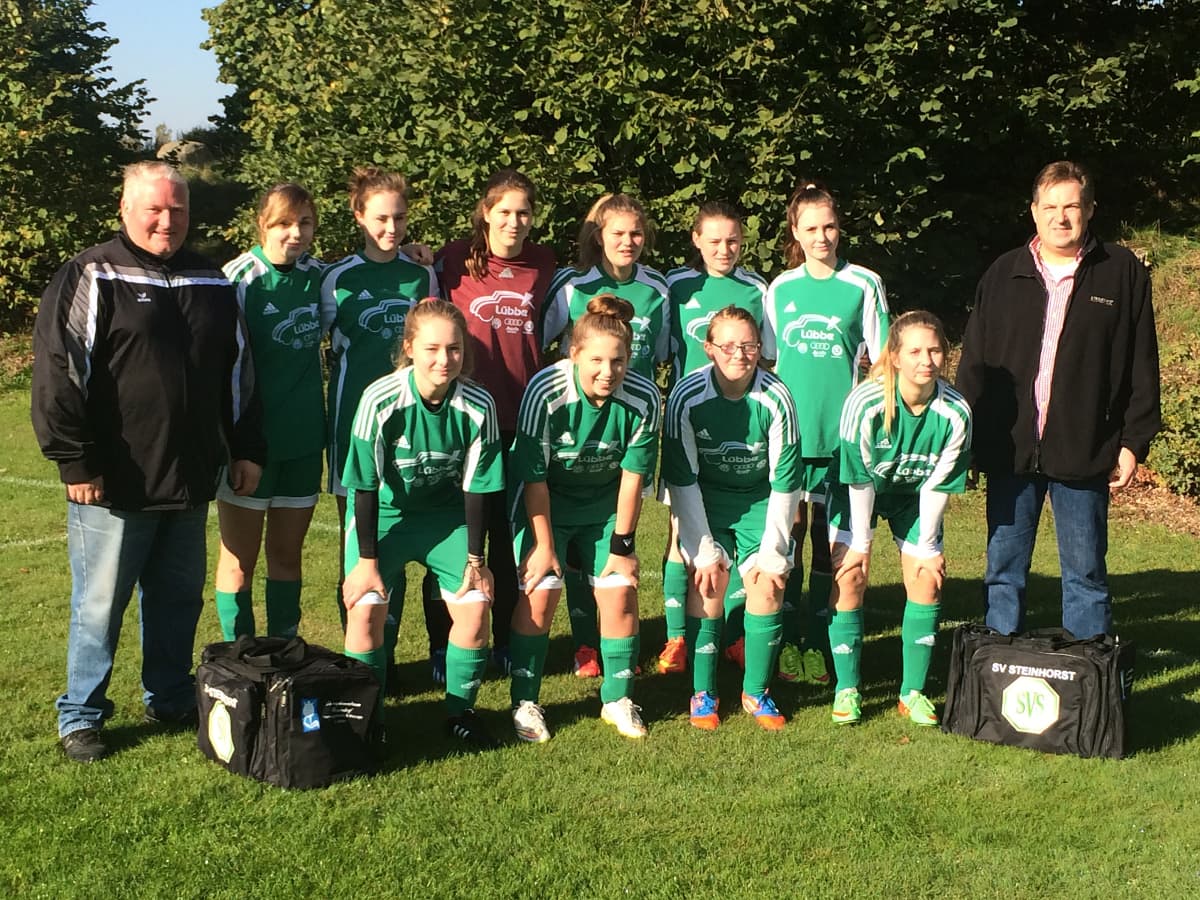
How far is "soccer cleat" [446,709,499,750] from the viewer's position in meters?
5.08

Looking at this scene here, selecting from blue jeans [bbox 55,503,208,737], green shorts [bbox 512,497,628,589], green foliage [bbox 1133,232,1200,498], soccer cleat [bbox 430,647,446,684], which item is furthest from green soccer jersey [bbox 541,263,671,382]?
green foliage [bbox 1133,232,1200,498]

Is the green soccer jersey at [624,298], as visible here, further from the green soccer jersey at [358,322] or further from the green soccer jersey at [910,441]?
the green soccer jersey at [910,441]

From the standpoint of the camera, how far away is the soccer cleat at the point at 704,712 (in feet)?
17.7

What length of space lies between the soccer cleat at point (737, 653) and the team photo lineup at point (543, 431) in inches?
22.4

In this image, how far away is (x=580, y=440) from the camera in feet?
17.1

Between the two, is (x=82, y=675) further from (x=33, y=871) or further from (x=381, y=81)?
(x=381, y=81)

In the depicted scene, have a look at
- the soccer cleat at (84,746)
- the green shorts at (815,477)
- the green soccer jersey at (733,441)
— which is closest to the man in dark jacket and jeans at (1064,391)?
the green shorts at (815,477)

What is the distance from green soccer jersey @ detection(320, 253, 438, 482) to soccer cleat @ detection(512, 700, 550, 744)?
1.33m

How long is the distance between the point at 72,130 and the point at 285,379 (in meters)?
15.6

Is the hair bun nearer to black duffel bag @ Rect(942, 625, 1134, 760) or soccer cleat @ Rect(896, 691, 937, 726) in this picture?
black duffel bag @ Rect(942, 625, 1134, 760)

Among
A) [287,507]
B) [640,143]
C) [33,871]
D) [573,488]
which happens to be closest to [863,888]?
[573,488]

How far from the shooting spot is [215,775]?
15.2 feet

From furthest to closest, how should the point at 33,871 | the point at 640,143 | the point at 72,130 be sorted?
the point at 72,130
the point at 640,143
the point at 33,871

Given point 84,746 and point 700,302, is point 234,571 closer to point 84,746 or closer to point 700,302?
point 84,746
